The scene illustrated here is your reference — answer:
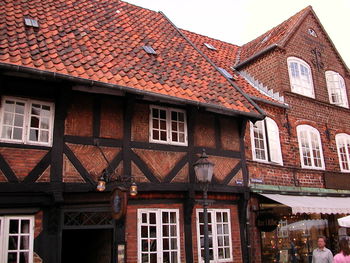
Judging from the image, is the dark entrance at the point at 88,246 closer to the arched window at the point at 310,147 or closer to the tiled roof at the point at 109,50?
the tiled roof at the point at 109,50

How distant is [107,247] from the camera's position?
923 cm

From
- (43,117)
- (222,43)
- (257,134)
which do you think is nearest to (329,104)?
Answer: (257,134)

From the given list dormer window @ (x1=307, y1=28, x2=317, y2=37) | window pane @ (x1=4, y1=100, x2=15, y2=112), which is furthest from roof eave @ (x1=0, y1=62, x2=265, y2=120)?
dormer window @ (x1=307, y1=28, x2=317, y2=37)

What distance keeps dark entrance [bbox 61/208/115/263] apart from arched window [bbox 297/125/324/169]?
7.17 m

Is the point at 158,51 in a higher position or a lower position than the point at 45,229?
higher

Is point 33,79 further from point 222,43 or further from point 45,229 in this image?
point 222,43

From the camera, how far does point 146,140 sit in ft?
30.6

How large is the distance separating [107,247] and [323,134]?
8962 mm

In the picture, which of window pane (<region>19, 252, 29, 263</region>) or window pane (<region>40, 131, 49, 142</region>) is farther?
window pane (<region>40, 131, 49, 142</region>)

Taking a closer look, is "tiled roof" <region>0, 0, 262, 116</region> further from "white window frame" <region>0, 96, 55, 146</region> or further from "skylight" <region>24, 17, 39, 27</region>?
"white window frame" <region>0, 96, 55, 146</region>

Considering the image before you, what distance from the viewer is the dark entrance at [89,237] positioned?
8.05m

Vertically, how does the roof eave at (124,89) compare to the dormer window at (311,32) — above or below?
below

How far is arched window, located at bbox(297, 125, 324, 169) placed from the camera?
1286cm

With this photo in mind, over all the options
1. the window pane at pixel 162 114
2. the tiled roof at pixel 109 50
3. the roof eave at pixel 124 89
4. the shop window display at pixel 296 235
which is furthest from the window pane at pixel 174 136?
the shop window display at pixel 296 235
